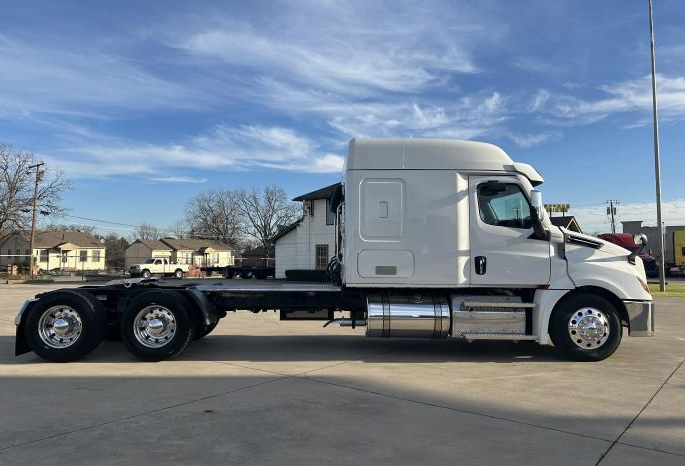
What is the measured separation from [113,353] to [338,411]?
16.0 feet

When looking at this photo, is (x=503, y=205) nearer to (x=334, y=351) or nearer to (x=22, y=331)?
(x=334, y=351)

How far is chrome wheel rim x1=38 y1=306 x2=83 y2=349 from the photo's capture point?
7.55 m

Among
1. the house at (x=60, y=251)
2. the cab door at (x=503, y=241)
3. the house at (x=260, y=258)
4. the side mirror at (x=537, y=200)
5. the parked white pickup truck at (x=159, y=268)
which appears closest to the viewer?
the side mirror at (x=537, y=200)

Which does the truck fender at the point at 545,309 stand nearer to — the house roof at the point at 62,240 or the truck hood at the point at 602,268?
the truck hood at the point at 602,268

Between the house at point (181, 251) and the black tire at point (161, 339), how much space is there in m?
74.8

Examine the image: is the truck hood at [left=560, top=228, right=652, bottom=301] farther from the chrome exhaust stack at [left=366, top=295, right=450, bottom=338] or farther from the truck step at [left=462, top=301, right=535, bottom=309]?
the chrome exhaust stack at [left=366, top=295, right=450, bottom=338]

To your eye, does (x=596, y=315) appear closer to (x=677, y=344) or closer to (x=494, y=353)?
(x=494, y=353)

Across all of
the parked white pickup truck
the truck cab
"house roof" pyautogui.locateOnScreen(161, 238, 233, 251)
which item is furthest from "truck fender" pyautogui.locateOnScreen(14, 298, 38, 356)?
"house roof" pyautogui.locateOnScreen(161, 238, 233, 251)

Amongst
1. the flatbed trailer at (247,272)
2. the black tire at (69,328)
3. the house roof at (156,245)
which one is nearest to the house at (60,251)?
the house roof at (156,245)

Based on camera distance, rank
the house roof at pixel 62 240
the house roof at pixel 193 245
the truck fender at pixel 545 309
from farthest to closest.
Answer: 1. the house roof at pixel 193 245
2. the house roof at pixel 62 240
3. the truck fender at pixel 545 309

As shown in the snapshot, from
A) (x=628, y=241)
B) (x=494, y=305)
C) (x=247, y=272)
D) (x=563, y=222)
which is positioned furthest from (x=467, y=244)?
(x=247, y=272)

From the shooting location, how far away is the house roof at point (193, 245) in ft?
274

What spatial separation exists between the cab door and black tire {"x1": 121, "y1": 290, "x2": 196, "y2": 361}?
14.4 feet

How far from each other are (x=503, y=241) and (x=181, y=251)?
265 feet
